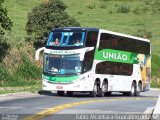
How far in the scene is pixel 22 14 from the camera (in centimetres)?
6900

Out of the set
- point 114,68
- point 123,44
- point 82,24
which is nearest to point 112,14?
point 82,24

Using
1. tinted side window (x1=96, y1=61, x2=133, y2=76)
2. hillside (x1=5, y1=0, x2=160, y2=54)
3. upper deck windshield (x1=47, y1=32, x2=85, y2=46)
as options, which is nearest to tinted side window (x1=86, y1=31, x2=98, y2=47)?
upper deck windshield (x1=47, y1=32, x2=85, y2=46)

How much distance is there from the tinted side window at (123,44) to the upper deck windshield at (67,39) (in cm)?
189

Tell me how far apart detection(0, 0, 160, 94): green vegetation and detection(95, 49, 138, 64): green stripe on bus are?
6.95 m

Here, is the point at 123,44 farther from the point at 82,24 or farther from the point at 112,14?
the point at 112,14

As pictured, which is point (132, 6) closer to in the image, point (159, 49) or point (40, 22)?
point (159, 49)

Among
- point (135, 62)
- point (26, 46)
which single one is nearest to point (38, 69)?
point (26, 46)

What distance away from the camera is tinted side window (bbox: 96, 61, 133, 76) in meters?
35.0

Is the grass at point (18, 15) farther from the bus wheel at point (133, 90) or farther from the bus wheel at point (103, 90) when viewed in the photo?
the bus wheel at point (103, 90)

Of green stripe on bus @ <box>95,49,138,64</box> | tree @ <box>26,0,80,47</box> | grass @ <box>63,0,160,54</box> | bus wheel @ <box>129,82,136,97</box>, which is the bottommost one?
bus wheel @ <box>129,82,136,97</box>

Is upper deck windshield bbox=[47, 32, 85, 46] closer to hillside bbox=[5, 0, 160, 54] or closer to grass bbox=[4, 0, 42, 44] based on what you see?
grass bbox=[4, 0, 42, 44]

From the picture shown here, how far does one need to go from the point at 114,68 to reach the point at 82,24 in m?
29.3

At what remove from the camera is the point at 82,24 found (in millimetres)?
65812

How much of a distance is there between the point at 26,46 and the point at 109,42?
13.9m
